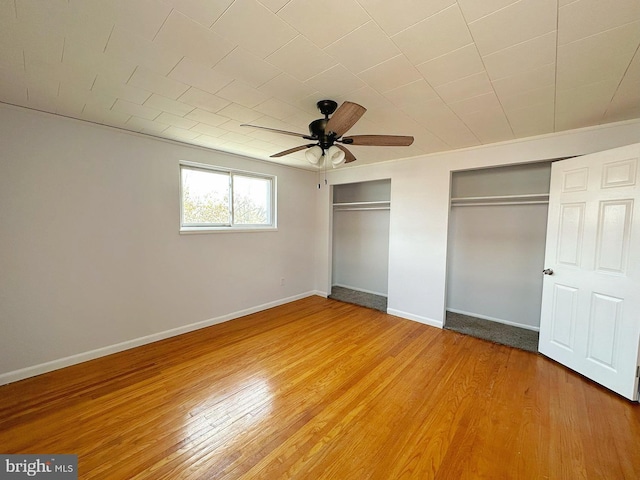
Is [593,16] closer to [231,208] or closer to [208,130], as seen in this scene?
[208,130]

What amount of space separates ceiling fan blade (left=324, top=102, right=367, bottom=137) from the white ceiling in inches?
10.6

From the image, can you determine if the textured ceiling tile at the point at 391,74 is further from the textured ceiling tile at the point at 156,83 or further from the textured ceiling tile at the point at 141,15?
the textured ceiling tile at the point at 156,83

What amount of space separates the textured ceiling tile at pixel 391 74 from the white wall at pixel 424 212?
5.31 ft

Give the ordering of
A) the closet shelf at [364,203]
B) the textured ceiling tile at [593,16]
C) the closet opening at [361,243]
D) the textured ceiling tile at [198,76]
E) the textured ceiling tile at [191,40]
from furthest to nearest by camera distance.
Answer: the closet opening at [361,243] < the closet shelf at [364,203] < the textured ceiling tile at [198,76] < the textured ceiling tile at [191,40] < the textured ceiling tile at [593,16]

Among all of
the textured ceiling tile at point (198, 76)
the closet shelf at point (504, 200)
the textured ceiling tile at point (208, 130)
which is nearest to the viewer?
the textured ceiling tile at point (198, 76)

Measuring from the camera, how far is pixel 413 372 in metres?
2.51

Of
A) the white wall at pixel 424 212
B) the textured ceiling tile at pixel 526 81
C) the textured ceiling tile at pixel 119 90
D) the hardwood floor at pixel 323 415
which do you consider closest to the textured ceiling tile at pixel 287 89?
the textured ceiling tile at pixel 119 90

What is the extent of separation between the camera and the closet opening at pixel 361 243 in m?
4.82

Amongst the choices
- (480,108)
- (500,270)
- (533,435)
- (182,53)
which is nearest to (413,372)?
(533,435)

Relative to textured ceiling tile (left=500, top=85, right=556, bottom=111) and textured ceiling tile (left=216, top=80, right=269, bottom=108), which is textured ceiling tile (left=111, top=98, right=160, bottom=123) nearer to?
textured ceiling tile (left=216, top=80, right=269, bottom=108)

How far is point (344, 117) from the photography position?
1696mm

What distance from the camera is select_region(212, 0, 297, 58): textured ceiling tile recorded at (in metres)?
1.20

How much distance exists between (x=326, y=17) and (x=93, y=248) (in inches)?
119

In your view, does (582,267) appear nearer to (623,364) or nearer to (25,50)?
(623,364)
